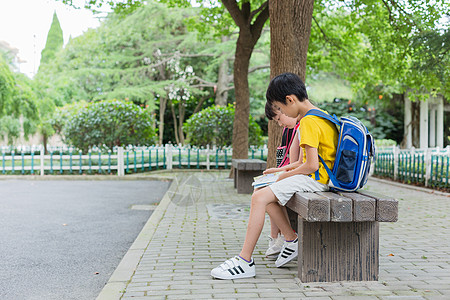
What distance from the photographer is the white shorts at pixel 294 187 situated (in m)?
3.95

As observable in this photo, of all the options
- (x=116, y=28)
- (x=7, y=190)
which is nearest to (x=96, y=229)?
(x=7, y=190)

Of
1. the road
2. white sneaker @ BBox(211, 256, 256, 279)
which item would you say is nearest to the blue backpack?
white sneaker @ BBox(211, 256, 256, 279)

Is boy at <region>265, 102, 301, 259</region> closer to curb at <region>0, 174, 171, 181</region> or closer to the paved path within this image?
the paved path

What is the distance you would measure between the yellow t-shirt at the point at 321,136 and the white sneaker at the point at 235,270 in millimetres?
1049

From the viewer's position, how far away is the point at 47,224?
291 inches

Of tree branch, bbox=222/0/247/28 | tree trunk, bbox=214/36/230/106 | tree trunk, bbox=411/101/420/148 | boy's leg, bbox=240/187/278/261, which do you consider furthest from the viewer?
tree trunk, bbox=411/101/420/148

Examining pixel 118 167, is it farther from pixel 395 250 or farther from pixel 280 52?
pixel 395 250

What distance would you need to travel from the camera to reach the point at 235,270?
3986 mm

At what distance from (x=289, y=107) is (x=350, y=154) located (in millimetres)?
709

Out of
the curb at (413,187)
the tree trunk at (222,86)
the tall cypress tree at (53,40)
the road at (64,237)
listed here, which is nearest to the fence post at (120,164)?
the road at (64,237)

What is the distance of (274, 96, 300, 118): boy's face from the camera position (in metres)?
4.09

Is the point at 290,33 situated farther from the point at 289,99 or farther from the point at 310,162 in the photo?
the point at 310,162

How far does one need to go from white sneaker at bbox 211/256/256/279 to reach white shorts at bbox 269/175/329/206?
0.60m

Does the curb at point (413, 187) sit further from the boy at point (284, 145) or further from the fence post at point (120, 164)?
the fence post at point (120, 164)
